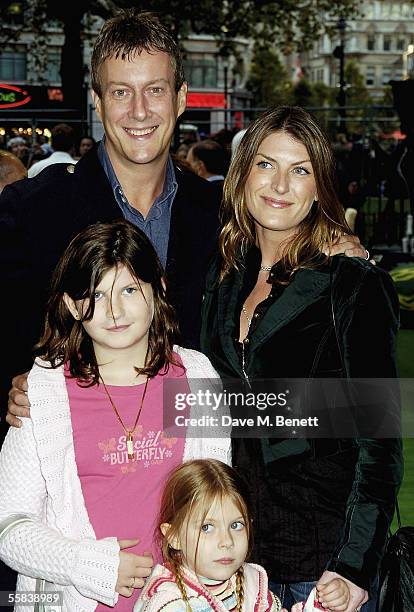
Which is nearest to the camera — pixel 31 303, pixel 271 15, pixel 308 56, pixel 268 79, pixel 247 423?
pixel 247 423

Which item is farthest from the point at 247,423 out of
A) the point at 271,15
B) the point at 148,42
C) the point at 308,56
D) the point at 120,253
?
the point at 308,56

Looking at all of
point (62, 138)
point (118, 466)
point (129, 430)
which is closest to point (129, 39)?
point (129, 430)

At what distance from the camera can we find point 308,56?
159 meters

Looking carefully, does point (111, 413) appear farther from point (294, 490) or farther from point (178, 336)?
point (294, 490)

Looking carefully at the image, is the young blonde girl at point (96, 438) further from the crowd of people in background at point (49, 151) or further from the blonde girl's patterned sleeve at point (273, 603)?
the crowd of people in background at point (49, 151)

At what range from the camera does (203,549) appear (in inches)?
102

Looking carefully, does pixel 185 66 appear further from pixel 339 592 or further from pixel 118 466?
pixel 339 592

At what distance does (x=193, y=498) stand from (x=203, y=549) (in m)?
0.14

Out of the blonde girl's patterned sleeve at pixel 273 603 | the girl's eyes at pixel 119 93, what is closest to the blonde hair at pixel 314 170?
the girl's eyes at pixel 119 93

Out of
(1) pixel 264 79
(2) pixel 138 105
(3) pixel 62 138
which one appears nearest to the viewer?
(2) pixel 138 105

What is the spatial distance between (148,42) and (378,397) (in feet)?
5.10

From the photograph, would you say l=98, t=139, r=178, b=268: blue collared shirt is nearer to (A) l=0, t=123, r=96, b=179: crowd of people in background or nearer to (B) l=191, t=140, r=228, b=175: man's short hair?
(A) l=0, t=123, r=96, b=179: crowd of people in background

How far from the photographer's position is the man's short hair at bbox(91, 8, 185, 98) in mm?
3461

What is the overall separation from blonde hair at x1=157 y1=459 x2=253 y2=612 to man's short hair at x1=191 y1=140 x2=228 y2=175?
8.06 m
